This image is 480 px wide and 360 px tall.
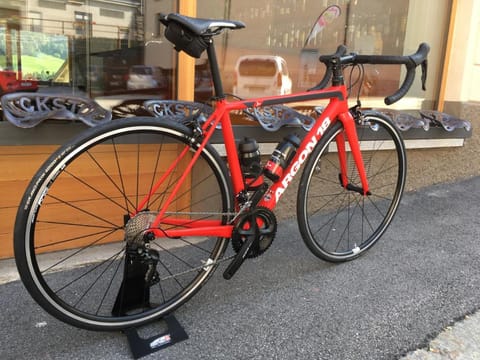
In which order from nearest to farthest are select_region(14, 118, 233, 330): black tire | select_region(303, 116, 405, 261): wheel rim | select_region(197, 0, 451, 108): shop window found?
select_region(14, 118, 233, 330): black tire, select_region(303, 116, 405, 261): wheel rim, select_region(197, 0, 451, 108): shop window

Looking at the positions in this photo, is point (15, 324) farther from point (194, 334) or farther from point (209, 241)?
point (209, 241)

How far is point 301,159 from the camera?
101 inches

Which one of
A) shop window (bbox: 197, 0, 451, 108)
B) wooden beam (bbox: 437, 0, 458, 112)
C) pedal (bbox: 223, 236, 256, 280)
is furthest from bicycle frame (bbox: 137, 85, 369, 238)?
wooden beam (bbox: 437, 0, 458, 112)

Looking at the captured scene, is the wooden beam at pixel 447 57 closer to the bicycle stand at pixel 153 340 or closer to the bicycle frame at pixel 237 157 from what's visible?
the bicycle frame at pixel 237 157

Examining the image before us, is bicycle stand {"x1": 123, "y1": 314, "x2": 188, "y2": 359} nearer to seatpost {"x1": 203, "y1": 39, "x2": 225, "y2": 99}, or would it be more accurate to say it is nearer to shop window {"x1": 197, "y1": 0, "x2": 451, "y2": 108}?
seatpost {"x1": 203, "y1": 39, "x2": 225, "y2": 99}

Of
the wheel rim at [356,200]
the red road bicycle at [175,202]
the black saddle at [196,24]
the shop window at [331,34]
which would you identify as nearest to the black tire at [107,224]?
the red road bicycle at [175,202]

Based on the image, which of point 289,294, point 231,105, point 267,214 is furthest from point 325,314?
point 231,105

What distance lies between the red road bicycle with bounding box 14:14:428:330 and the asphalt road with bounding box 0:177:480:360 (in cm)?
15

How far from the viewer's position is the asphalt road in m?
2.07

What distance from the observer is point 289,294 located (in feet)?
8.43

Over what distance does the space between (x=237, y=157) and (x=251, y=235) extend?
421 millimetres

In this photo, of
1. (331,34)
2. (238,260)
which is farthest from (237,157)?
(331,34)

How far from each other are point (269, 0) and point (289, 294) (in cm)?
261

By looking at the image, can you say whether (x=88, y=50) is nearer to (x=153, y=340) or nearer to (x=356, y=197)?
(x=153, y=340)
